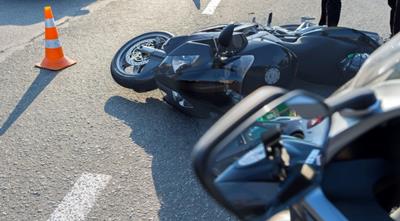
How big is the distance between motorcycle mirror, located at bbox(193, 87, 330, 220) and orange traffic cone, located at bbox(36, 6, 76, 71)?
4.43 m

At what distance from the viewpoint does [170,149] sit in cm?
396

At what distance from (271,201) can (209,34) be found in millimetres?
2869

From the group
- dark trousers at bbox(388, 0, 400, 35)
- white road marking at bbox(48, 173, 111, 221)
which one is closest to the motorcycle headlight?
white road marking at bbox(48, 173, 111, 221)

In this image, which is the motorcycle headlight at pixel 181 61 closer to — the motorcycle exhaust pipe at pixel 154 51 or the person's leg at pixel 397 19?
the motorcycle exhaust pipe at pixel 154 51

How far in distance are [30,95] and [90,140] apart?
1184 millimetres

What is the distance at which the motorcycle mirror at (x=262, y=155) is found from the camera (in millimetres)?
1359

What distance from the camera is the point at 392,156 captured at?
186cm

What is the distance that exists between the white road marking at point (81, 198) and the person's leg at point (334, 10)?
329 cm

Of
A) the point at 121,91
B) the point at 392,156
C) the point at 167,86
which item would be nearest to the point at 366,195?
the point at 392,156

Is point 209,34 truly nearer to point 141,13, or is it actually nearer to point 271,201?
point 271,201

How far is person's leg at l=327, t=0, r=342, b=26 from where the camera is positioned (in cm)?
559

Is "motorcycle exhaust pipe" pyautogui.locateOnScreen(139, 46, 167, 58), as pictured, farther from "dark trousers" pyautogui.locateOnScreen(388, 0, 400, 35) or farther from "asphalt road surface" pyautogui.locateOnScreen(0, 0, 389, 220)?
"dark trousers" pyautogui.locateOnScreen(388, 0, 400, 35)

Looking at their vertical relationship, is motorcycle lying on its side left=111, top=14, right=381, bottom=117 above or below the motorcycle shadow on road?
above

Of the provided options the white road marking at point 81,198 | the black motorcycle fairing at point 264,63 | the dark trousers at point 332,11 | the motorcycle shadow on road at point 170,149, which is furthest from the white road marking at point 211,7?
the white road marking at point 81,198
